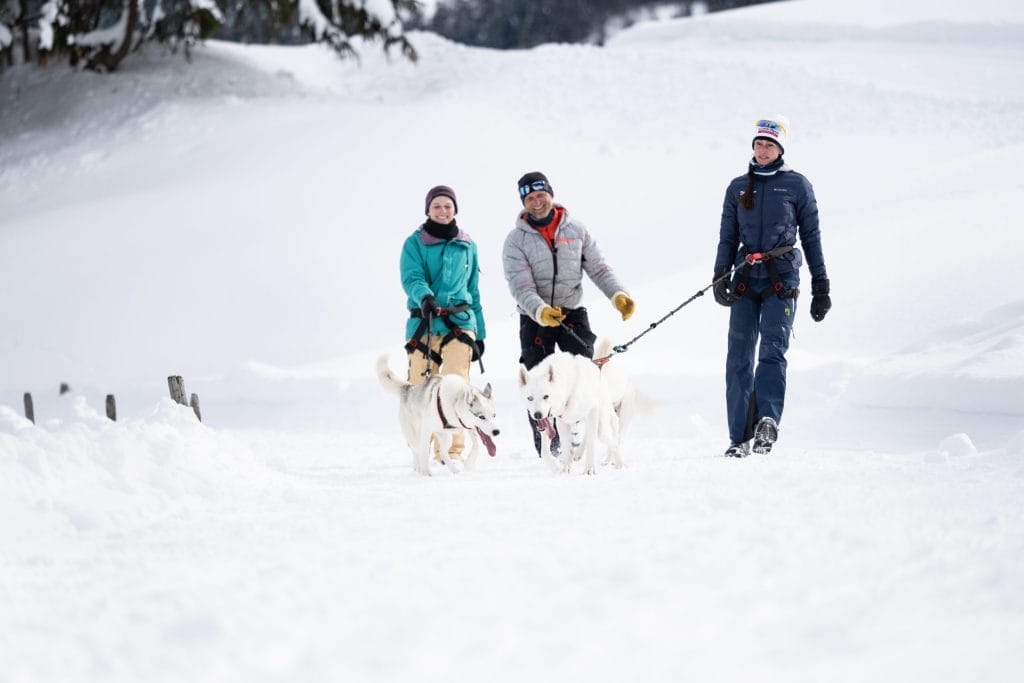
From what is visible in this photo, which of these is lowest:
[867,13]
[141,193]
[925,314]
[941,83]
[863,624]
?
[863,624]

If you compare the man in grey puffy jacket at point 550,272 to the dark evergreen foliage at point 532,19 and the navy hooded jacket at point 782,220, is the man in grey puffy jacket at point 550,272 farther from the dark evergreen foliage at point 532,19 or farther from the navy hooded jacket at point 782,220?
the dark evergreen foliage at point 532,19

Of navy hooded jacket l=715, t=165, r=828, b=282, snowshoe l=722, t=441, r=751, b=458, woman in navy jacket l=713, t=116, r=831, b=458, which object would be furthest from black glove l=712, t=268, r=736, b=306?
snowshoe l=722, t=441, r=751, b=458

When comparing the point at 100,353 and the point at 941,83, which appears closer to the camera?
the point at 100,353

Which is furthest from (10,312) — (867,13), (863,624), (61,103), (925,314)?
(867,13)

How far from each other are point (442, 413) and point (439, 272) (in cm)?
104

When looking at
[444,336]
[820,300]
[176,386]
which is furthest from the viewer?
[176,386]

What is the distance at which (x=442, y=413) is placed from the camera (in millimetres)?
6574

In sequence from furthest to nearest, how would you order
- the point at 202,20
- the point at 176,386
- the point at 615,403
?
the point at 202,20
the point at 176,386
the point at 615,403

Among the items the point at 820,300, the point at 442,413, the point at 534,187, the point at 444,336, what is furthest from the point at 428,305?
the point at 820,300

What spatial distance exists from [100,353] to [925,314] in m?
9.97

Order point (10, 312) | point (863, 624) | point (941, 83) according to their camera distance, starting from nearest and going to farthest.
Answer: point (863, 624) < point (10, 312) < point (941, 83)

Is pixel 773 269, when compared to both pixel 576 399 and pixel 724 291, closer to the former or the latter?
pixel 724 291

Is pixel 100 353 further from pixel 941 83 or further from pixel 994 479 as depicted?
pixel 941 83

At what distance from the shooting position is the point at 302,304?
48.9ft
